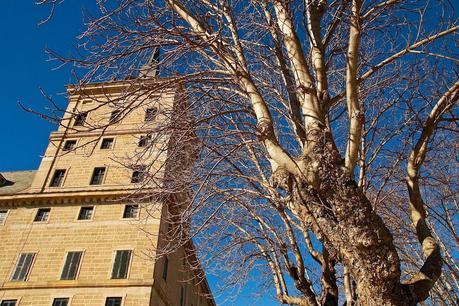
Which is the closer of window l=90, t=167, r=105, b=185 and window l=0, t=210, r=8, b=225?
window l=0, t=210, r=8, b=225

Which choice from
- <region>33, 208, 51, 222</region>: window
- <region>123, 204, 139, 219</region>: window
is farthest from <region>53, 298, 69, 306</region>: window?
<region>33, 208, 51, 222</region>: window

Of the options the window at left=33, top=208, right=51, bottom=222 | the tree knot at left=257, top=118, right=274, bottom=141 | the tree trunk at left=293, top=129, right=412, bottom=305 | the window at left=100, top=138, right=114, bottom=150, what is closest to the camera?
the tree trunk at left=293, top=129, right=412, bottom=305

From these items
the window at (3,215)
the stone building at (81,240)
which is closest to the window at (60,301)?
the stone building at (81,240)

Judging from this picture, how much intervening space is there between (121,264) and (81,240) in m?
3.03

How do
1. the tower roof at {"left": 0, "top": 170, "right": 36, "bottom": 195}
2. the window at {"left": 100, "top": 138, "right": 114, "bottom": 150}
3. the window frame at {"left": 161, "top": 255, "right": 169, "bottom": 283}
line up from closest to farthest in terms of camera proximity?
1. the window frame at {"left": 161, "top": 255, "right": 169, "bottom": 283}
2. the tower roof at {"left": 0, "top": 170, "right": 36, "bottom": 195}
3. the window at {"left": 100, "top": 138, "right": 114, "bottom": 150}

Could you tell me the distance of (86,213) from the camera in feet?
75.0

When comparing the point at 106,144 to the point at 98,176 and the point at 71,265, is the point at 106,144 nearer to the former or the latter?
the point at 98,176

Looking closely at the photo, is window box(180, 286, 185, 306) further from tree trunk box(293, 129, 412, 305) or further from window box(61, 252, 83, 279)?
tree trunk box(293, 129, 412, 305)

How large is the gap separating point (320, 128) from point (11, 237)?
75.6 ft

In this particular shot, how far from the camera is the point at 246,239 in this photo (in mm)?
7926

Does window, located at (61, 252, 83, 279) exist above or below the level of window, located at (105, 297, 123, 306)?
above

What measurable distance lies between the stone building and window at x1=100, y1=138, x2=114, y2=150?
0.07 meters

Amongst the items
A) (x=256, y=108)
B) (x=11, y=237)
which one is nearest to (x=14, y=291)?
(x=11, y=237)

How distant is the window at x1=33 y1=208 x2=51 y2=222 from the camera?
75.5 feet
